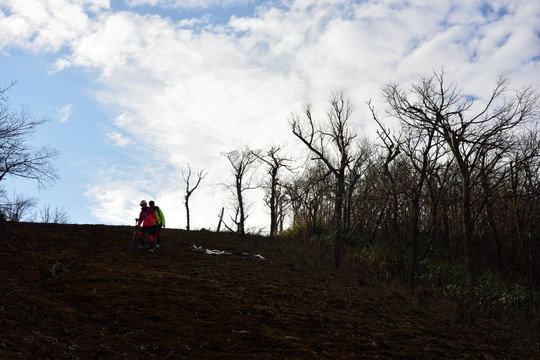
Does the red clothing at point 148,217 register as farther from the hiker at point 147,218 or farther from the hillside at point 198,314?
the hillside at point 198,314

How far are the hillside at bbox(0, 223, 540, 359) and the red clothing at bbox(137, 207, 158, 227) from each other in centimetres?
116

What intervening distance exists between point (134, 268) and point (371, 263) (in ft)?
47.4

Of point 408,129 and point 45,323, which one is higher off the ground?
point 408,129

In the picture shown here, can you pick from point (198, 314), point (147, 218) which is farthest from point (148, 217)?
point (198, 314)

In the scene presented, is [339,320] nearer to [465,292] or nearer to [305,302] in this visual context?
[305,302]

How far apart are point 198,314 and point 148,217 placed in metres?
7.92

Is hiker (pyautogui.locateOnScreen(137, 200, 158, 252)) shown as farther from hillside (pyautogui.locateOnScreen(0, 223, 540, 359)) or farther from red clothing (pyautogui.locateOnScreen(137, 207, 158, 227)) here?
hillside (pyautogui.locateOnScreen(0, 223, 540, 359))

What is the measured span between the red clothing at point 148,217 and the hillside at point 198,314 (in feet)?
3.79

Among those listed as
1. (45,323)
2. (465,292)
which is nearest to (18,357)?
(45,323)

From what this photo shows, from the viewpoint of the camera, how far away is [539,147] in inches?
870

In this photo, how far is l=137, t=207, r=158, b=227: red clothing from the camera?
1531 cm

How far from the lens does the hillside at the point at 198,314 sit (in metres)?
6.43

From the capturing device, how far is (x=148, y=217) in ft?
50.3

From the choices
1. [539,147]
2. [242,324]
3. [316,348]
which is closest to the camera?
[316,348]
